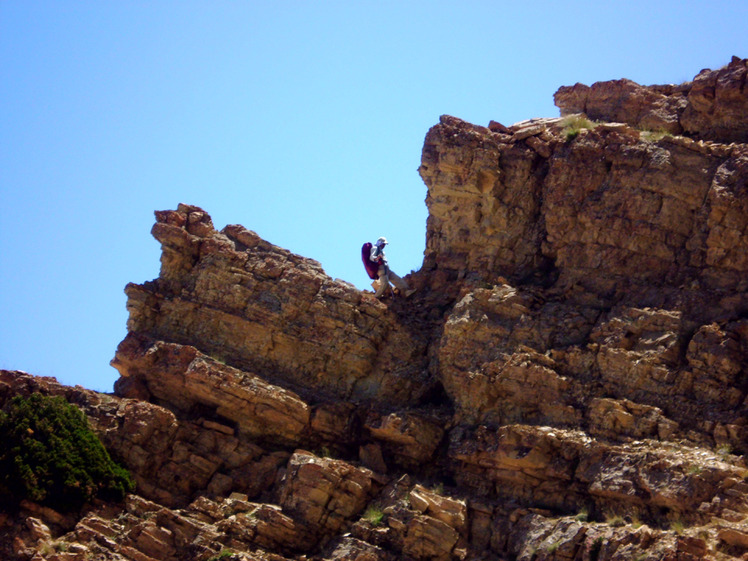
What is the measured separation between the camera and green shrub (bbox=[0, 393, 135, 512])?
30.2 meters

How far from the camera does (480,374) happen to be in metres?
32.6

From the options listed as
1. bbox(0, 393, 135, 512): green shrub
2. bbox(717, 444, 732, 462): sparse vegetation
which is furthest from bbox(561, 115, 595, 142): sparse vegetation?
bbox(0, 393, 135, 512): green shrub

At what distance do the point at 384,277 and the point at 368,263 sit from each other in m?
0.95

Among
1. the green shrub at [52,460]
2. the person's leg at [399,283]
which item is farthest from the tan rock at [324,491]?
the person's leg at [399,283]

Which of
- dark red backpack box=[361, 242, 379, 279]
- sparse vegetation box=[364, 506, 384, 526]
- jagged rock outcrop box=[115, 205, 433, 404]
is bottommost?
sparse vegetation box=[364, 506, 384, 526]

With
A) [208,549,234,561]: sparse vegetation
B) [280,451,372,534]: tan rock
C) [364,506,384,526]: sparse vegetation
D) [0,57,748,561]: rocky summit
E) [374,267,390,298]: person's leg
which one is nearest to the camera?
[0,57,748,561]: rocky summit

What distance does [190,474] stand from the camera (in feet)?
107

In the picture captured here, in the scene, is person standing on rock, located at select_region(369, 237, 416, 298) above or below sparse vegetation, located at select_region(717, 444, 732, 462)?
above

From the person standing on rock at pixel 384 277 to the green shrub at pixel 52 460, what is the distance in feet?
33.5

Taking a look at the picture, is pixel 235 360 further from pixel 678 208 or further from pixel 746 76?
pixel 746 76

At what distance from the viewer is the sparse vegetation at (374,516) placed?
3044 centimetres

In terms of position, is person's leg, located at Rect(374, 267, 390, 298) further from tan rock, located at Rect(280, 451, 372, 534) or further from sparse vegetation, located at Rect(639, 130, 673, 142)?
sparse vegetation, located at Rect(639, 130, 673, 142)

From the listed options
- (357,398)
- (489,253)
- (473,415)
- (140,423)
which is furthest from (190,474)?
(489,253)

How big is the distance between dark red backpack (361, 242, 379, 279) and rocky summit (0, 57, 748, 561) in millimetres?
1180
